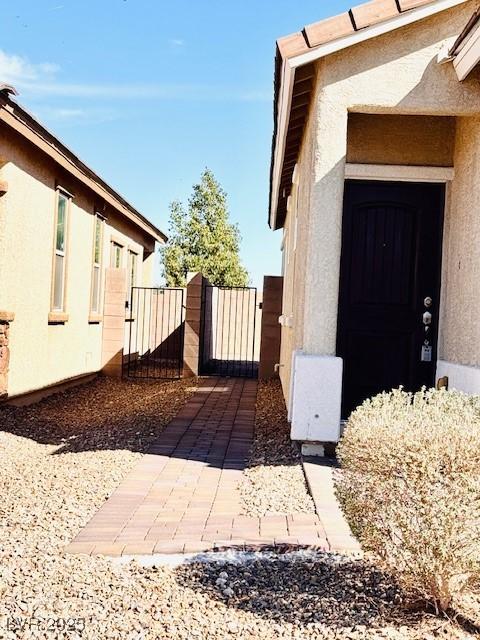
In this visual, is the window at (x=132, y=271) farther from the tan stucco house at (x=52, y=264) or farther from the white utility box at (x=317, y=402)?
the white utility box at (x=317, y=402)

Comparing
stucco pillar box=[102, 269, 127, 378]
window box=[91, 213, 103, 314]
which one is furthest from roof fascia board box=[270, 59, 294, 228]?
stucco pillar box=[102, 269, 127, 378]

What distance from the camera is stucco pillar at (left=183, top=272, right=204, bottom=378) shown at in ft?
48.0

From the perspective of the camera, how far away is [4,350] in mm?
9219

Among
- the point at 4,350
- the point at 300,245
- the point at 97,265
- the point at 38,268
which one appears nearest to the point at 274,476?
the point at 300,245

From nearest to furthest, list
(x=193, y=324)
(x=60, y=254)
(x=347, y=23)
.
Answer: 1. (x=347, y=23)
2. (x=60, y=254)
3. (x=193, y=324)

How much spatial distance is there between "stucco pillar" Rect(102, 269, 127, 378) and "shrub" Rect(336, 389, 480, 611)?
11.6m

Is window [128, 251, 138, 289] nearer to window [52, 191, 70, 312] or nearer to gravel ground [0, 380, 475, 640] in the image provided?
window [52, 191, 70, 312]

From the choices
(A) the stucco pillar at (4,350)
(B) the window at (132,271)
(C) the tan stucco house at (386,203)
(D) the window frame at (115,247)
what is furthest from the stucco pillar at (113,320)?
(C) the tan stucco house at (386,203)

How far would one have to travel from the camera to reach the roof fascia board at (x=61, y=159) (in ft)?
28.1

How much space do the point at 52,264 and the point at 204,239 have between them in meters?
15.3

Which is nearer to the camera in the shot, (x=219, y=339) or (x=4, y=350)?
(x=4, y=350)

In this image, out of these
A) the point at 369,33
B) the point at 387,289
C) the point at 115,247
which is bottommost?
the point at 387,289

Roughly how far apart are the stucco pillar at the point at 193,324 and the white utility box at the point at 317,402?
7.98m

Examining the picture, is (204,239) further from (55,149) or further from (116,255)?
(55,149)
